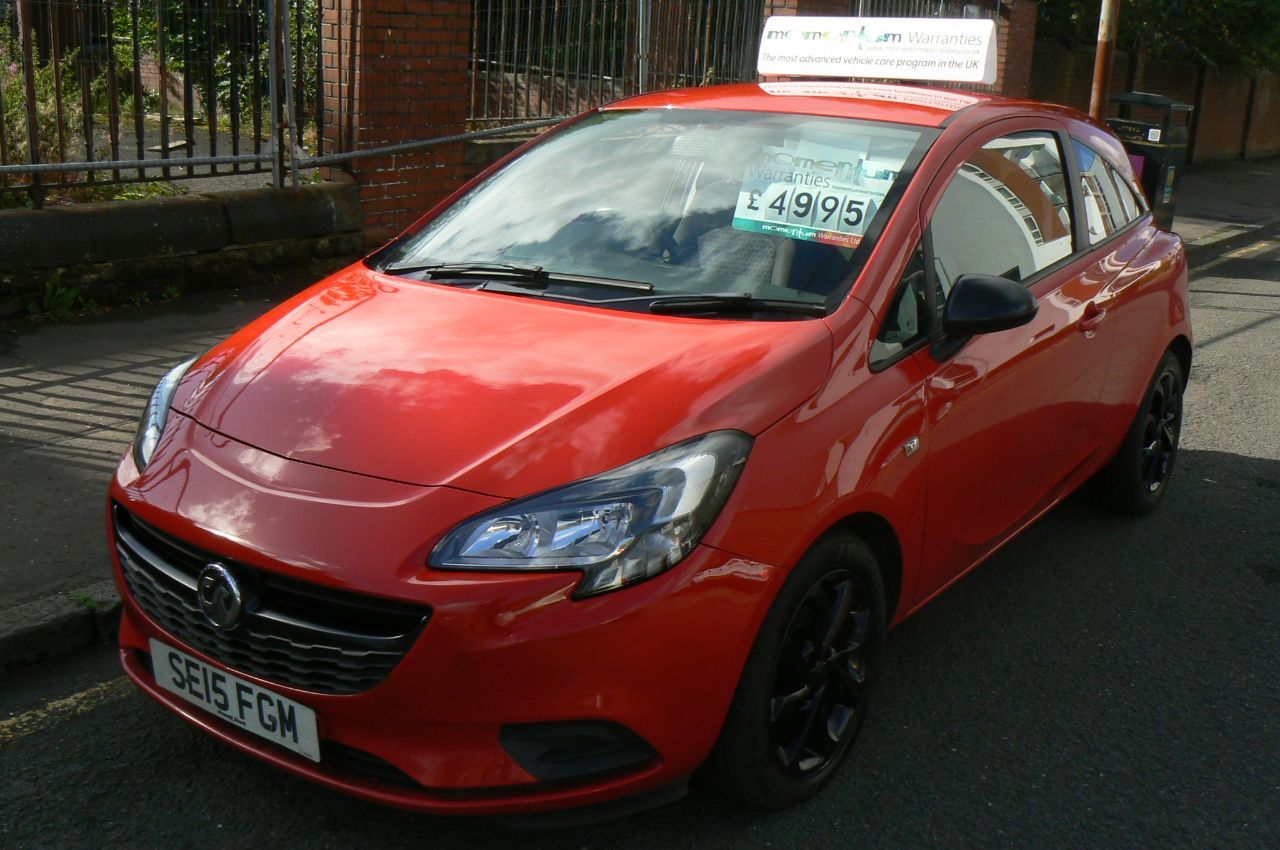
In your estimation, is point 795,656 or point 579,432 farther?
point 795,656

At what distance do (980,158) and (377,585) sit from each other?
235 centimetres

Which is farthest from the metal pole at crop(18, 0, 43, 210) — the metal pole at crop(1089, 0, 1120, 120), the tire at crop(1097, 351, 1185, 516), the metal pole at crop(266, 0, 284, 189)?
the metal pole at crop(1089, 0, 1120, 120)

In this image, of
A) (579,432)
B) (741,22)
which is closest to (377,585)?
(579,432)

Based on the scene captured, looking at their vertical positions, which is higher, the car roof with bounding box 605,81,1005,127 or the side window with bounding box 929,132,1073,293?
the car roof with bounding box 605,81,1005,127

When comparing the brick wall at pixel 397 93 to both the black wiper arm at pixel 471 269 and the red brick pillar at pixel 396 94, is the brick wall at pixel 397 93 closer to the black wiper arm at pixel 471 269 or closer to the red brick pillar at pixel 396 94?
the red brick pillar at pixel 396 94

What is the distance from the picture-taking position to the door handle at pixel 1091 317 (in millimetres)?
4266

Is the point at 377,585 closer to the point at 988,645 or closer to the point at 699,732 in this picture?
the point at 699,732

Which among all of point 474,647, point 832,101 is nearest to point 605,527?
point 474,647

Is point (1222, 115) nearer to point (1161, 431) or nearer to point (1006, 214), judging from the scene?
point (1161, 431)

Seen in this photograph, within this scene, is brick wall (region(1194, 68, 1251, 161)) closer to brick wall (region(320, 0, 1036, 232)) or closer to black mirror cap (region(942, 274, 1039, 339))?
brick wall (region(320, 0, 1036, 232))

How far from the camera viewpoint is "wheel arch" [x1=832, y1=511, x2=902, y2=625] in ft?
10.3

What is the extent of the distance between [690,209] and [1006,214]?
103 centimetres

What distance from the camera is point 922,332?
11.3 ft

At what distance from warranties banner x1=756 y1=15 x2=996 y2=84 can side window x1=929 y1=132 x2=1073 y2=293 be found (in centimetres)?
113
